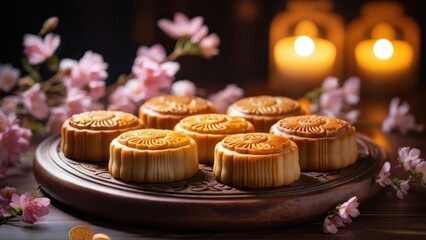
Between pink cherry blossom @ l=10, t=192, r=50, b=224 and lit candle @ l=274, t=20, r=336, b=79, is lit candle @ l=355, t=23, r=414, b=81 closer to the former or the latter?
lit candle @ l=274, t=20, r=336, b=79

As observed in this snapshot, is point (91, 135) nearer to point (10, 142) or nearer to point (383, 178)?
point (10, 142)

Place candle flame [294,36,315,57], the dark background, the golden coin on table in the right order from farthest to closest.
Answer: the dark background < candle flame [294,36,315,57] < the golden coin on table

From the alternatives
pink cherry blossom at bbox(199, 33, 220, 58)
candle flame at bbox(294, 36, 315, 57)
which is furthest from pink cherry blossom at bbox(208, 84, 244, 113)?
candle flame at bbox(294, 36, 315, 57)

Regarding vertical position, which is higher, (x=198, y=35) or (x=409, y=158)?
(x=198, y=35)

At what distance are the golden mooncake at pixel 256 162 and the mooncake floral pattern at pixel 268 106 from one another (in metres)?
0.24

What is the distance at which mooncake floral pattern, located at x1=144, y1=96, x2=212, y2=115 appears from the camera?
1.49m

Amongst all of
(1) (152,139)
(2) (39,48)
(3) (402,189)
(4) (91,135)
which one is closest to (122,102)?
(2) (39,48)

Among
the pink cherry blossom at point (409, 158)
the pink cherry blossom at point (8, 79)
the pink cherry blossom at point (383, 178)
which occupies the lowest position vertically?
the pink cherry blossom at point (383, 178)

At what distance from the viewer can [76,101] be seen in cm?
163

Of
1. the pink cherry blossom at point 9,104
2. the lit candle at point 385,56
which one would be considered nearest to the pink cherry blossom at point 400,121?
the lit candle at point 385,56

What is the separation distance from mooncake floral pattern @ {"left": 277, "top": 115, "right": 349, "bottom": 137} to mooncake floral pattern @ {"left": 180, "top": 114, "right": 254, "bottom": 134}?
0.23 ft

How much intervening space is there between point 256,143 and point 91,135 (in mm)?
309

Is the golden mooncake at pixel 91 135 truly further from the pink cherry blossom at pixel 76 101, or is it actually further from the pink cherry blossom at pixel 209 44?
the pink cherry blossom at pixel 209 44

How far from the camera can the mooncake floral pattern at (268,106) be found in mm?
1475
